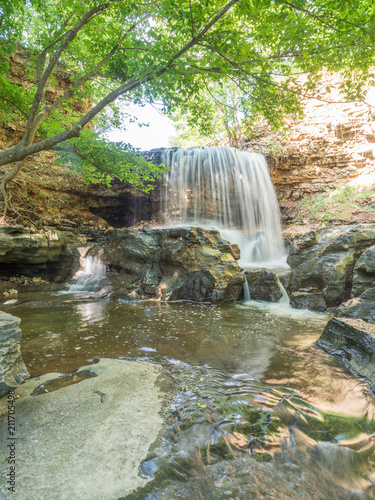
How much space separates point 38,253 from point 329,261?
29.6 ft

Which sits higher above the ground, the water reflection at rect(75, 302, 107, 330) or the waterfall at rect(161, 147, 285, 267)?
the waterfall at rect(161, 147, 285, 267)

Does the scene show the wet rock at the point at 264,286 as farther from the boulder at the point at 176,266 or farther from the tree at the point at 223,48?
the tree at the point at 223,48

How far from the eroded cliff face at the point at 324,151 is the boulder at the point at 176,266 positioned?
8.44 metres

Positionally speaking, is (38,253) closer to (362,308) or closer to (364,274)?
(362,308)

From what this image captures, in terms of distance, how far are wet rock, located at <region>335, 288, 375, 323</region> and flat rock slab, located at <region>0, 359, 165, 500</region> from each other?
3.30 m

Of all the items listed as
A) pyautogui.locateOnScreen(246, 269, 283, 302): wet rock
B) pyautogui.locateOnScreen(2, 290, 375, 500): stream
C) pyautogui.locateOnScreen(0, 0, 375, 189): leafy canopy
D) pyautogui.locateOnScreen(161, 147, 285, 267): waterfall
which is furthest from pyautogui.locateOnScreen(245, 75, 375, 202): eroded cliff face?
pyautogui.locateOnScreen(2, 290, 375, 500): stream

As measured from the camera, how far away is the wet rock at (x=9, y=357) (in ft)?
6.08

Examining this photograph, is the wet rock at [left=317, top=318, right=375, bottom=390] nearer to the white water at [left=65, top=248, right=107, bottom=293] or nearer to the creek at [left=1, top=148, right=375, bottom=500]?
the creek at [left=1, top=148, right=375, bottom=500]

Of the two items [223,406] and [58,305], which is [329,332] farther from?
[58,305]

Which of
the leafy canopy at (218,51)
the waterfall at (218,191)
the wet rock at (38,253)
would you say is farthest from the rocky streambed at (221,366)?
the waterfall at (218,191)

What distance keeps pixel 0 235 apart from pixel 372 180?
52.9 feet

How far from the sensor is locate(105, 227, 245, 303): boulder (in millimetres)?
6684

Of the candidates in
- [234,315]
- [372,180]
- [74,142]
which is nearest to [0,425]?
[234,315]

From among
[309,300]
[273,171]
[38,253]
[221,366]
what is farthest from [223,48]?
[273,171]
